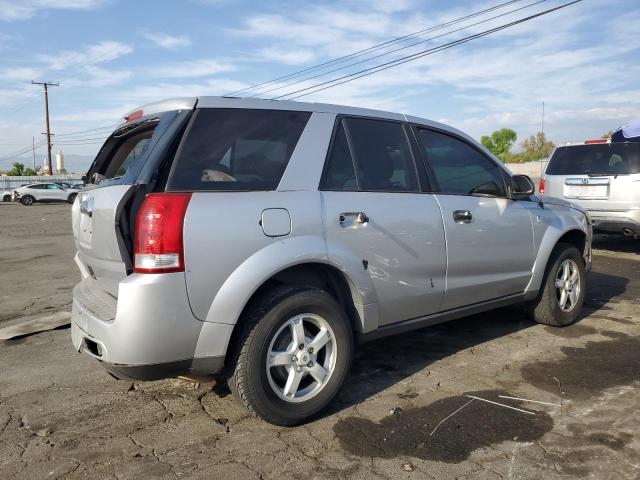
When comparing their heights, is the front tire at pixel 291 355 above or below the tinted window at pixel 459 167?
below

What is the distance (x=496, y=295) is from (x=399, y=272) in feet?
4.13

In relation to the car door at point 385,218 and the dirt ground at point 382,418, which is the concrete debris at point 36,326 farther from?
the car door at point 385,218

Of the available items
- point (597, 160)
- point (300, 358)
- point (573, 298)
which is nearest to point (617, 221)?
point (597, 160)

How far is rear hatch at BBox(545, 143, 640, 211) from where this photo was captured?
8.60m

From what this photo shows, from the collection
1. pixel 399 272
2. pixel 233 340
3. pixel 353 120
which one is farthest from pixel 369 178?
pixel 233 340

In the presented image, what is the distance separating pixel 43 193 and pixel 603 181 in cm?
3679

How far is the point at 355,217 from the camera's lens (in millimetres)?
3484

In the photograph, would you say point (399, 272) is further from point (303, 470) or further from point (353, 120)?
point (303, 470)

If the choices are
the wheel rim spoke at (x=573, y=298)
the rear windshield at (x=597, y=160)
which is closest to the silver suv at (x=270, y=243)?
the wheel rim spoke at (x=573, y=298)

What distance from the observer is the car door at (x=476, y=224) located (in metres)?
4.12

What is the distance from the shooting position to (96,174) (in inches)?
160

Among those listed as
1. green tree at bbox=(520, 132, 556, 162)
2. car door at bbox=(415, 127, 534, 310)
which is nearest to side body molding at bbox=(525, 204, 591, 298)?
car door at bbox=(415, 127, 534, 310)

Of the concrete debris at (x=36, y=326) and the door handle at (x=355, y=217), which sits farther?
the concrete debris at (x=36, y=326)

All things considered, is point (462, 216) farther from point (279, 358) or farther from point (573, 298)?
point (573, 298)
